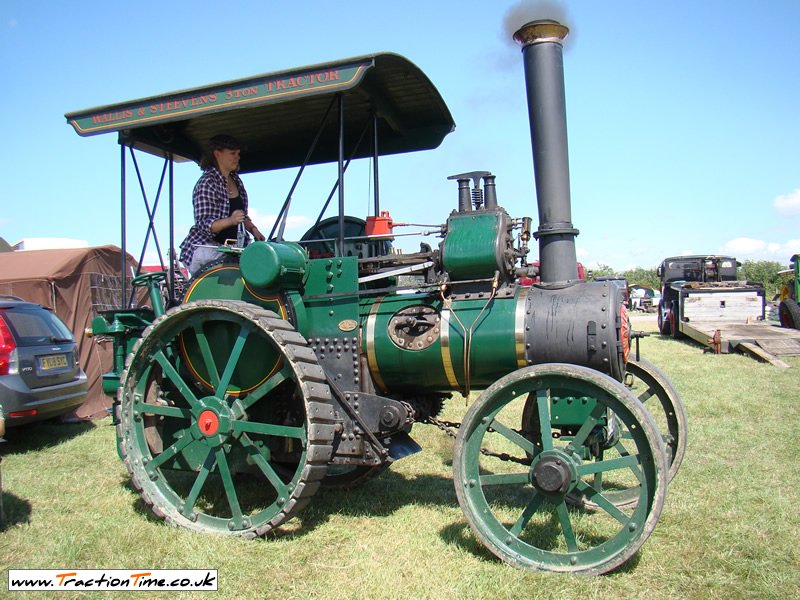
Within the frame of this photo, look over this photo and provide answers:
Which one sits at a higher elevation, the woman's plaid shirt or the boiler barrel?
the woman's plaid shirt

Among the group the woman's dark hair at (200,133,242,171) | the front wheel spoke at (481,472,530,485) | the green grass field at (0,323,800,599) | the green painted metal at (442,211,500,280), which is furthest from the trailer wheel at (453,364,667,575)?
the woman's dark hair at (200,133,242,171)

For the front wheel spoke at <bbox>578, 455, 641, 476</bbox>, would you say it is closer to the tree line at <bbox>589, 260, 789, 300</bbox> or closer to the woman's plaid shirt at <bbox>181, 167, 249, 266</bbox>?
the woman's plaid shirt at <bbox>181, 167, 249, 266</bbox>

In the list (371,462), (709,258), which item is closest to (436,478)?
(371,462)

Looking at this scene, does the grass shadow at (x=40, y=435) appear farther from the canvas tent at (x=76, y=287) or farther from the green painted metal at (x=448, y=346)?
the green painted metal at (x=448, y=346)

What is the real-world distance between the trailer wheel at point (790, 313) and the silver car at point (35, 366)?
545 inches

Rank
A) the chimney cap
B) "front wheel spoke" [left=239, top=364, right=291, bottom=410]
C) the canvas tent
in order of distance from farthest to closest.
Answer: the canvas tent
the chimney cap
"front wheel spoke" [left=239, top=364, right=291, bottom=410]

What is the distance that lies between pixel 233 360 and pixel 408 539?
1383 millimetres

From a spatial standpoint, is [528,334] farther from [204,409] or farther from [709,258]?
[709,258]

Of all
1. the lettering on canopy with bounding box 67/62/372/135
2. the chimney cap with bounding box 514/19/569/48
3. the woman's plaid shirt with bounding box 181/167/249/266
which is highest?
the chimney cap with bounding box 514/19/569/48

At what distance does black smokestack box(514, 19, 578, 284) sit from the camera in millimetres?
3854

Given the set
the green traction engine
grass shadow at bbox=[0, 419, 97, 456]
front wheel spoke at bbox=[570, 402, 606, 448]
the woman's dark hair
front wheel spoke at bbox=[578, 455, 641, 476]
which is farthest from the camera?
grass shadow at bbox=[0, 419, 97, 456]

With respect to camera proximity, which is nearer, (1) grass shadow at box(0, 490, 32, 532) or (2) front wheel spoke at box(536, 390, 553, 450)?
(2) front wheel spoke at box(536, 390, 553, 450)

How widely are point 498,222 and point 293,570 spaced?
210cm

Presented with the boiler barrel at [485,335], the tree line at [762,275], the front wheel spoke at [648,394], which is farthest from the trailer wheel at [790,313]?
the tree line at [762,275]
